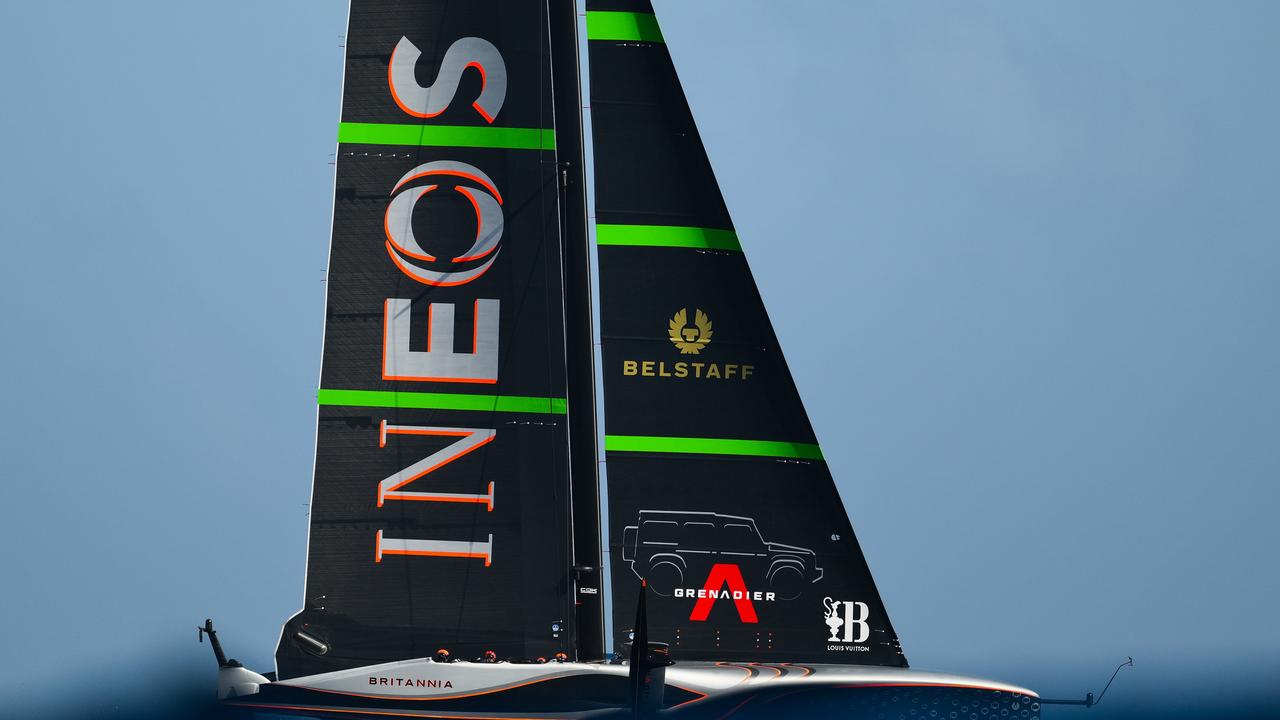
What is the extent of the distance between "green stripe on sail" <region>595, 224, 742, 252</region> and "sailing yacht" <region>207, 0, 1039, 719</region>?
21 mm

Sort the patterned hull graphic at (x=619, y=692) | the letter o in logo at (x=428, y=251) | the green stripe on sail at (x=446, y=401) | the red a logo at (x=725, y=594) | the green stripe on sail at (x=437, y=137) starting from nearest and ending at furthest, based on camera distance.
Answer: the patterned hull graphic at (x=619, y=692)
the red a logo at (x=725, y=594)
the green stripe on sail at (x=446, y=401)
the letter o in logo at (x=428, y=251)
the green stripe on sail at (x=437, y=137)

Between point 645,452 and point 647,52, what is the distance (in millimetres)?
3748

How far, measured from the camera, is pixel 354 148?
15.8 meters

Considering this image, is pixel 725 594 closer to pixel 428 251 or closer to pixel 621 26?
pixel 428 251

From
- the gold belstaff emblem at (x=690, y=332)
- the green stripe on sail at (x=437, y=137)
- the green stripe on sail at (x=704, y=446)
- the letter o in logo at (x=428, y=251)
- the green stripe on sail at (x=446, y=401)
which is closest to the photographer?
the green stripe on sail at (x=704, y=446)

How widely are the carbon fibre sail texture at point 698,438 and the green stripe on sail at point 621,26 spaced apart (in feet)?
1.21

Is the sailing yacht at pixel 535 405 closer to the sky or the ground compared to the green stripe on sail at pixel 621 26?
closer to the ground

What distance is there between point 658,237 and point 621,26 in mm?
2056

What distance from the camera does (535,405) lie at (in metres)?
15.5

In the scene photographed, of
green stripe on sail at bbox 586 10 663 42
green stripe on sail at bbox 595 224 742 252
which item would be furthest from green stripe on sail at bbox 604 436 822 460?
green stripe on sail at bbox 586 10 663 42

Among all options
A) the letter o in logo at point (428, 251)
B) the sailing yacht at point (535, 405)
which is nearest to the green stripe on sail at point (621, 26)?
the sailing yacht at point (535, 405)

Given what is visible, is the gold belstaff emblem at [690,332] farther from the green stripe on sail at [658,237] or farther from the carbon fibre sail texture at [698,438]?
the green stripe on sail at [658,237]

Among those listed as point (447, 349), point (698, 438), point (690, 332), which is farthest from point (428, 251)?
point (698, 438)

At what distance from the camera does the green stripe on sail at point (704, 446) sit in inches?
598
